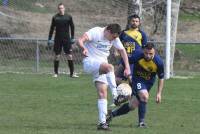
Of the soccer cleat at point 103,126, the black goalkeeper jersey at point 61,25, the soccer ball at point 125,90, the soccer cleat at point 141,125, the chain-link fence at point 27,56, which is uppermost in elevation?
the black goalkeeper jersey at point 61,25

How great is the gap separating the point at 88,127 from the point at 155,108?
3.00 meters

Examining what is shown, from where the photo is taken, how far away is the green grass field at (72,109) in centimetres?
1134

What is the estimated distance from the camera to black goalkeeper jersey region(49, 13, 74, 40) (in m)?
20.9

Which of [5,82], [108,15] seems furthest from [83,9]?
[5,82]

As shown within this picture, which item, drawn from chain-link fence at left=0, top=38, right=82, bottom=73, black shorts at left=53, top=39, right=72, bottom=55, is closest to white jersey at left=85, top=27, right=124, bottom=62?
black shorts at left=53, top=39, right=72, bottom=55

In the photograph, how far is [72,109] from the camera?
45.4 feet

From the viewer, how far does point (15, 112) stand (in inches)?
519

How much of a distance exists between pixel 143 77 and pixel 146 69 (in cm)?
15

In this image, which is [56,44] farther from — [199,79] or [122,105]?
[122,105]

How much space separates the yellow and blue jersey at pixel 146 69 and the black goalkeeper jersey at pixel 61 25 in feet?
30.0

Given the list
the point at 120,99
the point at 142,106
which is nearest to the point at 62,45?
the point at 120,99

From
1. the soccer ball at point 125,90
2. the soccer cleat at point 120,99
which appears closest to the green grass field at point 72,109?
the soccer cleat at point 120,99

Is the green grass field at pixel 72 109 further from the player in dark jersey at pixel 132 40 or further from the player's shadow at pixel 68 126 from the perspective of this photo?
the player in dark jersey at pixel 132 40

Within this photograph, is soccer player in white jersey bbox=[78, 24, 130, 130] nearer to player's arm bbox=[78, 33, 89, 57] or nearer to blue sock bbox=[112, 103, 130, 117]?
player's arm bbox=[78, 33, 89, 57]
